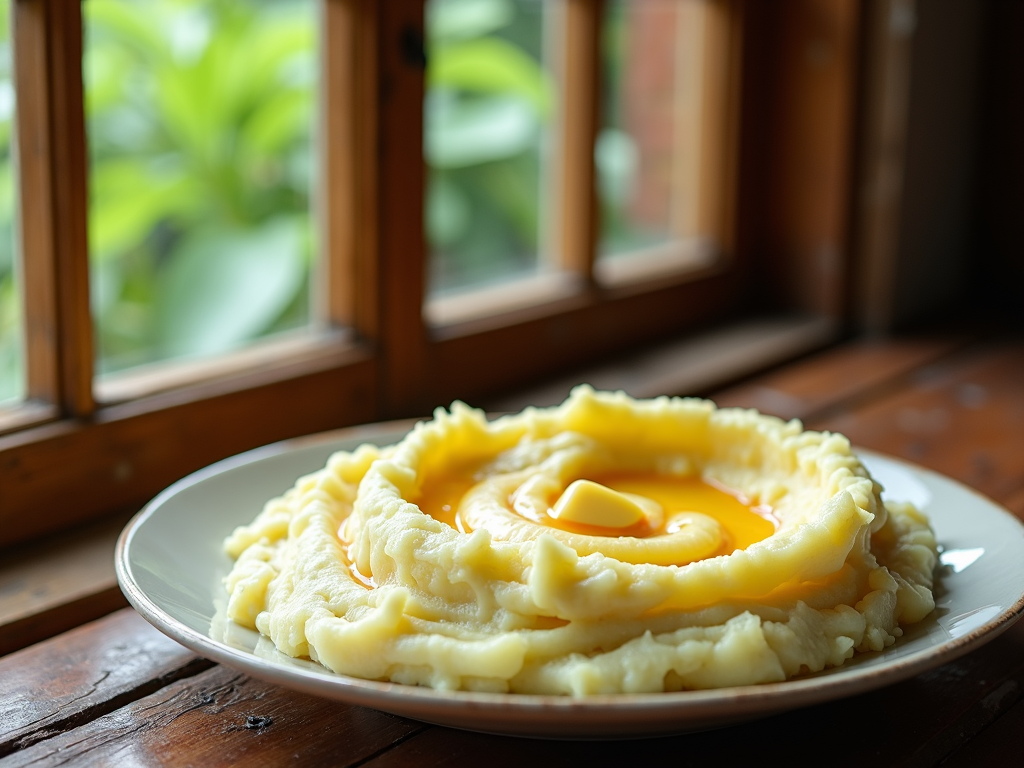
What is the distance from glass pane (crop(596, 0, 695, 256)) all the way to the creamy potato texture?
1049 millimetres

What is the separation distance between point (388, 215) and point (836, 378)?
92 cm

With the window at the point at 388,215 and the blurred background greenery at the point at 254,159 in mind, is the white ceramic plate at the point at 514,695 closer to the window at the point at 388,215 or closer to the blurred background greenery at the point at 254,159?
the window at the point at 388,215

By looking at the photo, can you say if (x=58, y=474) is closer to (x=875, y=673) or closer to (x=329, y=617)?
(x=329, y=617)

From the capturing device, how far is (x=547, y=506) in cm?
105

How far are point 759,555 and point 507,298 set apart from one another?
1183 mm

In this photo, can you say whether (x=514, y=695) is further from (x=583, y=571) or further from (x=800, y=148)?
(x=800, y=148)


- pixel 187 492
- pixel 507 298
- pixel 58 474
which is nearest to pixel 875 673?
pixel 187 492

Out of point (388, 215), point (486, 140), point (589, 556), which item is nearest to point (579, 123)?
point (486, 140)

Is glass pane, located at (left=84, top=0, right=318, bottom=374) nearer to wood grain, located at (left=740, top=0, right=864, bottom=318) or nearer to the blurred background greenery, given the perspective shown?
the blurred background greenery

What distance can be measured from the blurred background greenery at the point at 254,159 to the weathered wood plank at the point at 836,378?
0.42 m

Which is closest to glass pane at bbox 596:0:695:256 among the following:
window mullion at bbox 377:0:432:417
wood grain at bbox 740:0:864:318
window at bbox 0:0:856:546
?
window at bbox 0:0:856:546

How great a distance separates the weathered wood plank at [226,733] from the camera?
0.90m

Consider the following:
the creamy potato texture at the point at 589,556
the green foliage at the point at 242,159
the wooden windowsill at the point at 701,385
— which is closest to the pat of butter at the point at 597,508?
the creamy potato texture at the point at 589,556

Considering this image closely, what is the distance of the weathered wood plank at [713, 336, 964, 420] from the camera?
6.56 ft
